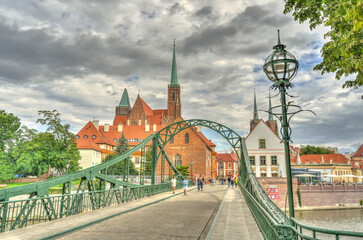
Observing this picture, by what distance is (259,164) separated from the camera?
4006 cm

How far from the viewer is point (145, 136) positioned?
7581 cm

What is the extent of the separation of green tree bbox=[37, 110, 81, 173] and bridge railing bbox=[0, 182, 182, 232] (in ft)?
91.0

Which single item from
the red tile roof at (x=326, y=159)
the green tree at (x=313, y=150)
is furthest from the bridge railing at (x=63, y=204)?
the green tree at (x=313, y=150)

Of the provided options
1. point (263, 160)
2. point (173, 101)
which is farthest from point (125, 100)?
A: point (263, 160)

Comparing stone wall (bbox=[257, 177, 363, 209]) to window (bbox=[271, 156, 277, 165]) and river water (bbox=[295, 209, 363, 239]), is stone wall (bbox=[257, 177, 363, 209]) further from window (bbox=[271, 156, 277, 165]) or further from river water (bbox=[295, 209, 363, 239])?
window (bbox=[271, 156, 277, 165])

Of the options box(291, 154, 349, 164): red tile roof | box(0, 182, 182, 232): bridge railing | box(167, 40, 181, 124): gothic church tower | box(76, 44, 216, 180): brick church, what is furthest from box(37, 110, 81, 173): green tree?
box(291, 154, 349, 164): red tile roof

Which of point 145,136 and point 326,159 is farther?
point 145,136

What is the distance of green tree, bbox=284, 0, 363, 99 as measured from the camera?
15.6ft

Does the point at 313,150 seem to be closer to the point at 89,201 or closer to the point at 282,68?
the point at 89,201

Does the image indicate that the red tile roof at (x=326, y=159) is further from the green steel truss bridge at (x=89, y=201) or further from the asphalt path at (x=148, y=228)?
the asphalt path at (x=148, y=228)

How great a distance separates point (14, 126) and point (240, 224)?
43321mm

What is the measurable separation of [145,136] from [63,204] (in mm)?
66485

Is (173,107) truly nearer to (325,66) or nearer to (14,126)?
(14,126)

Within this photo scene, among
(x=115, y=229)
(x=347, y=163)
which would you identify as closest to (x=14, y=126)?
(x=115, y=229)
